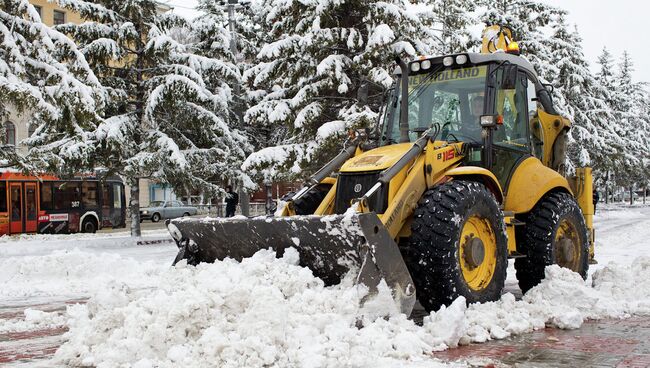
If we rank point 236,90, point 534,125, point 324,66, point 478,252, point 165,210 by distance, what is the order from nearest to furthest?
1. point 478,252
2. point 534,125
3. point 324,66
4. point 236,90
5. point 165,210

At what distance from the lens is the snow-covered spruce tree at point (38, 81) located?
13.6 meters

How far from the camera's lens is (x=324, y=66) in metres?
16.9

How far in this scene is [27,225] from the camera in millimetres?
28188

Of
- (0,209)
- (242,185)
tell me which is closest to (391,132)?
(242,185)

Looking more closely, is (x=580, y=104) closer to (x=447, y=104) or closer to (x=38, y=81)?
(x=38, y=81)

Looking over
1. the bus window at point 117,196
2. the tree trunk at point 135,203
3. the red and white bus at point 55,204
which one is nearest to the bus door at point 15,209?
the red and white bus at point 55,204

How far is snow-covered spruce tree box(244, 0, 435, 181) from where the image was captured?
665 inches

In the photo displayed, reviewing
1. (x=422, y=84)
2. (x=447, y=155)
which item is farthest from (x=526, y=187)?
(x=422, y=84)

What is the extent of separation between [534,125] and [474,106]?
4.40 feet

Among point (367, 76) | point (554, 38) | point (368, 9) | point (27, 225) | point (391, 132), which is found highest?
point (554, 38)

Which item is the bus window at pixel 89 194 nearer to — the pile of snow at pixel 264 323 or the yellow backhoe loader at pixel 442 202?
the yellow backhoe loader at pixel 442 202

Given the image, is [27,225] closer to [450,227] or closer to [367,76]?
[367,76]

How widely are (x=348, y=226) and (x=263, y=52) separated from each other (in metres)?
13.0

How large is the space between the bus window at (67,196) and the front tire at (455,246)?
25331 millimetres
